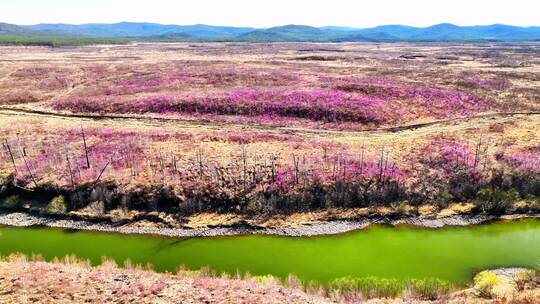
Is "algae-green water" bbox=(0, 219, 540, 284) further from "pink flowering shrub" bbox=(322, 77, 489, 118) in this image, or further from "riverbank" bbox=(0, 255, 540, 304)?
"pink flowering shrub" bbox=(322, 77, 489, 118)

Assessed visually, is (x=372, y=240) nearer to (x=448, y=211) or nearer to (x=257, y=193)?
(x=448, y=211)

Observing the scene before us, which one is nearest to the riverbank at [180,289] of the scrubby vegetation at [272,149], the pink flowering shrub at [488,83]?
the scrubby vegetation at [272,149]

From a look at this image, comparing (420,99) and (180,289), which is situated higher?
(420,99)

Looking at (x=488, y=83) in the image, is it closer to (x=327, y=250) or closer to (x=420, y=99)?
(x=420, y=99)

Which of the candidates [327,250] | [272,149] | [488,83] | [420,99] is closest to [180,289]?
[327,250]

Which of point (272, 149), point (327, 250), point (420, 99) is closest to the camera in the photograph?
point (327, 250)

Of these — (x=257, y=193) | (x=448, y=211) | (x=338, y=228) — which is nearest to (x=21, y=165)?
(x=257, y=193)

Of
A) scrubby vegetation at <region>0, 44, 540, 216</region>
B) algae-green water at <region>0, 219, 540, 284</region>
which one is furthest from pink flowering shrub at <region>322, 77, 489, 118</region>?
algae-green water at <region>0, 219, 540, 284</region>
